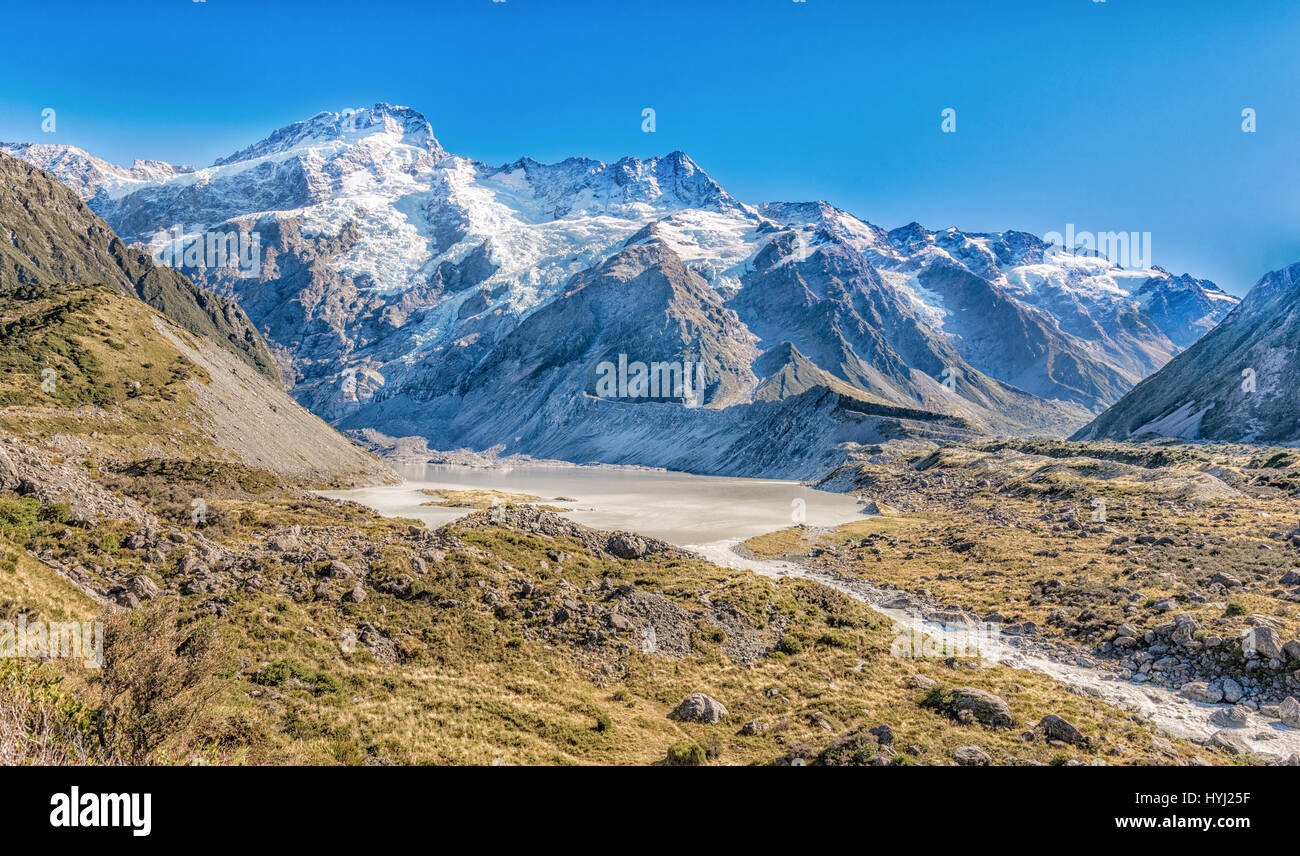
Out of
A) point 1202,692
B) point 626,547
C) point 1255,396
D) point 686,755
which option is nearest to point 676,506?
point 626,547

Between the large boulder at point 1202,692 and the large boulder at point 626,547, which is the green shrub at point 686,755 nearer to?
the large boulder at point 1202,692

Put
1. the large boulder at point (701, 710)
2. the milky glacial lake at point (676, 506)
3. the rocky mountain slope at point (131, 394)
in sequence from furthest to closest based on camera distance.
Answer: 1. the milky glacial lake at point (676, 506)
2. the rocky mountain slope at point (131, 394)
3. the large boulder at point (701, 710)

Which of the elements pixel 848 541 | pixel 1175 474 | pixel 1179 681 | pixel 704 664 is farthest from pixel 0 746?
pixel 1175 474

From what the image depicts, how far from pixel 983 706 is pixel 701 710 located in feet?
36.0

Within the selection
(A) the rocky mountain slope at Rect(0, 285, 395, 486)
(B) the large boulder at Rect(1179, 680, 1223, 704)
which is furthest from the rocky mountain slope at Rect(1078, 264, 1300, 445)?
(A) the rocky mountain slope at Rect(0, 285, 395, 486)

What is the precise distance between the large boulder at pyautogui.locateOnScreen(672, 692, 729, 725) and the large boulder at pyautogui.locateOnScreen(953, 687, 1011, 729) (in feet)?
30.5

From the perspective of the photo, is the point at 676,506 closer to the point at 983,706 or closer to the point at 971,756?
the point at 983,706

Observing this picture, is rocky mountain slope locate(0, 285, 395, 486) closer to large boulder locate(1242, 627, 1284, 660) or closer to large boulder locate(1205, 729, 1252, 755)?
large boulder locate(1205, 729, 1252, 755)

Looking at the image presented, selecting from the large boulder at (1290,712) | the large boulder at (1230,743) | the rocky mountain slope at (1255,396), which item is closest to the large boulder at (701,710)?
the large boulder at (1230,743)

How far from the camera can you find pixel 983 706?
2425 cm

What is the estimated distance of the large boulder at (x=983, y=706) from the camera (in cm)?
2359

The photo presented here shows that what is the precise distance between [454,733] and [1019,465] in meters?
123

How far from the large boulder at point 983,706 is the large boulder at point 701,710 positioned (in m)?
9.30

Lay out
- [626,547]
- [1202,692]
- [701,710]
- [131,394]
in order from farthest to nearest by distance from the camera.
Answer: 1. [131,394]
2. [626,547]
3. [1202,692]
4. [701,710]
